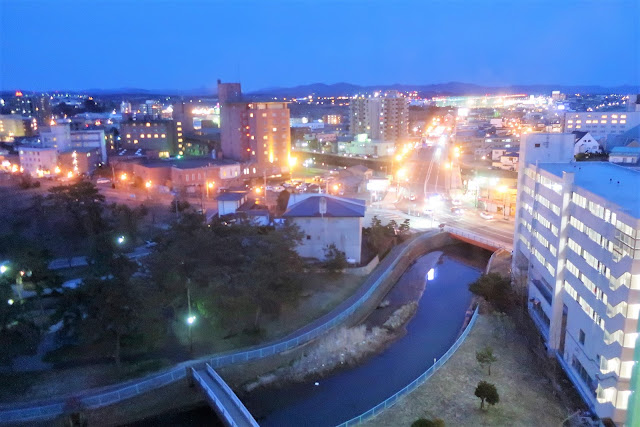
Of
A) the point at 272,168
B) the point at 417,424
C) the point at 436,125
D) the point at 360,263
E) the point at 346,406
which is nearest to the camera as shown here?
the point at 417,424

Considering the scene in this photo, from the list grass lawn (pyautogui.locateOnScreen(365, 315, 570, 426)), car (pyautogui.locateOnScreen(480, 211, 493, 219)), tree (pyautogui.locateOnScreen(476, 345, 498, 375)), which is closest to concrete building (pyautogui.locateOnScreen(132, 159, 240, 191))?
car (pyautogui.locateOnScreen(480, 211, 493, 219))

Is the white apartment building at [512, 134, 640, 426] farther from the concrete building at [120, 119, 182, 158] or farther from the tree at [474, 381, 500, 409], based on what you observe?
the concrete building at [120, 119, 182, 158]

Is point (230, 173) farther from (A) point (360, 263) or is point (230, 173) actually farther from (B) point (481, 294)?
(B) point (481, 294)

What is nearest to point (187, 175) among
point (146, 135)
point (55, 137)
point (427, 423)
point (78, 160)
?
point (78, 160)

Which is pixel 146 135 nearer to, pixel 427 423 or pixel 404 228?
pixel 404 228

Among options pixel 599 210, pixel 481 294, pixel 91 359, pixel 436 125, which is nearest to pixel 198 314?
pixel 91 359

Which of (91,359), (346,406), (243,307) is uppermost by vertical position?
(243,307)

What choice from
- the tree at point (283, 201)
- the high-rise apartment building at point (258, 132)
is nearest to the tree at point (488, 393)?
the tree at point (283, 201)
